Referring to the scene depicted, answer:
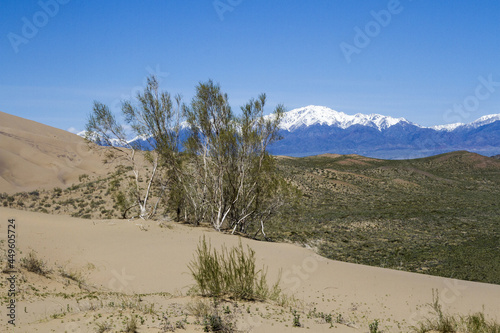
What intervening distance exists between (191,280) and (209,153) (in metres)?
9.96

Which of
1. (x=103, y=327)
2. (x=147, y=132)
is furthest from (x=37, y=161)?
(x=103, y=327)

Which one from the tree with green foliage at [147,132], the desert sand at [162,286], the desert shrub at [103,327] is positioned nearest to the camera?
the desert shrub at [103,327]

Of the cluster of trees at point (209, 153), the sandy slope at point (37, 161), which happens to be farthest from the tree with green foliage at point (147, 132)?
the sandy slope at point (37, 161)

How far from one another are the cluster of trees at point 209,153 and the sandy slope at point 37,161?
22625 millimetres

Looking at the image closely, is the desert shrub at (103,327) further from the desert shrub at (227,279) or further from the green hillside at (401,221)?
the green hillside at (401,221)

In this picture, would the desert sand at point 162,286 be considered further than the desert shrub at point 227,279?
No

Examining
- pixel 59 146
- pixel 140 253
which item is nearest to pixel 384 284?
pixel 140 253

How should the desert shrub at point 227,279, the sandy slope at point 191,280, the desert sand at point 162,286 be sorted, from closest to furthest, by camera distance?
the desert sand at point 162,286 → the desert shrub at point 227,279 → the sandy slope at point 191,280

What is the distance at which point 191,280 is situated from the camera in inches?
481

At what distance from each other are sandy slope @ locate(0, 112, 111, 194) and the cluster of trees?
22.6 m

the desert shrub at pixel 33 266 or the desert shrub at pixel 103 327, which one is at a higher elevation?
the desert shrub at pixel 33 266

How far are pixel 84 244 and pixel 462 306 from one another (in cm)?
1378

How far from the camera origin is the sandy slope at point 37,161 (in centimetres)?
4804

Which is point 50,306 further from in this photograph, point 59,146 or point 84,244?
point 59,146
